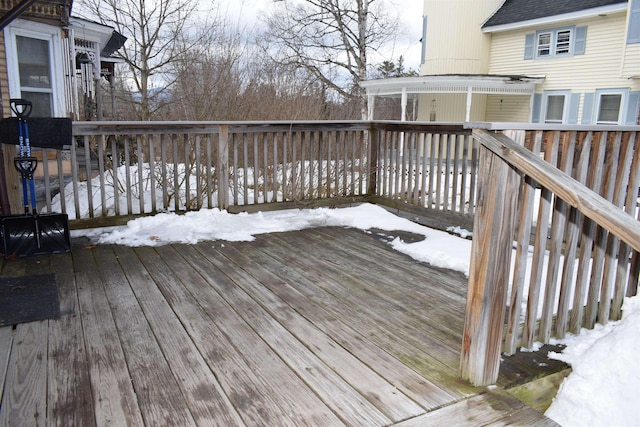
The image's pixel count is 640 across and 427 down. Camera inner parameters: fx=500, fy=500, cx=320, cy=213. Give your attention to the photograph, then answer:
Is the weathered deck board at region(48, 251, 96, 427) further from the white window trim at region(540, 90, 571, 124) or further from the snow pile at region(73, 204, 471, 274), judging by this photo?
the white window trim at region(540, 90, 571, 124)

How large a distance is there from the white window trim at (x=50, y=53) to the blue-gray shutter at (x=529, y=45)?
13374mm

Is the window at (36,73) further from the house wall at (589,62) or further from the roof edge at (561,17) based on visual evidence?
the house wall at (589,62)

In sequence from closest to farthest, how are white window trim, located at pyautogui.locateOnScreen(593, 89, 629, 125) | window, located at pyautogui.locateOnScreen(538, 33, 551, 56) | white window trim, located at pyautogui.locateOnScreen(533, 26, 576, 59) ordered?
1. white window trim, located at pyautogui.locateOnScreen(593, 89, 629, 125)
2. white window trim, located at pyautogui.locateOnScreen(533, 26, 576, 59)
3. window, located at pyautogui.locateOnScreen(538, 33, 551, 56)

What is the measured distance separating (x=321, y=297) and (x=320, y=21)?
18.6 m

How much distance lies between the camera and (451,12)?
16484mm

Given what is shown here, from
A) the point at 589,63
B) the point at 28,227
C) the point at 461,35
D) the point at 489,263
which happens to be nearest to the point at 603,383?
the point at 489,263

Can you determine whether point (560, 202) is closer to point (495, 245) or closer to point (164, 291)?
point (495, 245)

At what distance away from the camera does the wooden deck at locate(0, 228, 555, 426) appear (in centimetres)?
185

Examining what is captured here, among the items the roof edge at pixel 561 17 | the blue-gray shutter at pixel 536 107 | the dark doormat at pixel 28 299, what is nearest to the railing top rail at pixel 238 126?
the dark doormat at pixel 28 299

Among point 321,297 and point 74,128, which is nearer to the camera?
point 321,297

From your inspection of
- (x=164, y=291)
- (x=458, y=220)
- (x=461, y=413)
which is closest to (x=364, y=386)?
(x=461, y=413)

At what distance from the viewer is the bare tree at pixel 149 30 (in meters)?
12.1

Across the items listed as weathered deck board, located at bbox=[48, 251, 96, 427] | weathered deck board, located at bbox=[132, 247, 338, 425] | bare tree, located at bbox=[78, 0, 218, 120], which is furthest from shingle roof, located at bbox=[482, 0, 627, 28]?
weathered deck board, located at bbox=[48, 251, 96, 427]

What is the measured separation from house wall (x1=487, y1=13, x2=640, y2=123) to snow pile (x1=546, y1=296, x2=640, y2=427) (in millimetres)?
13295
